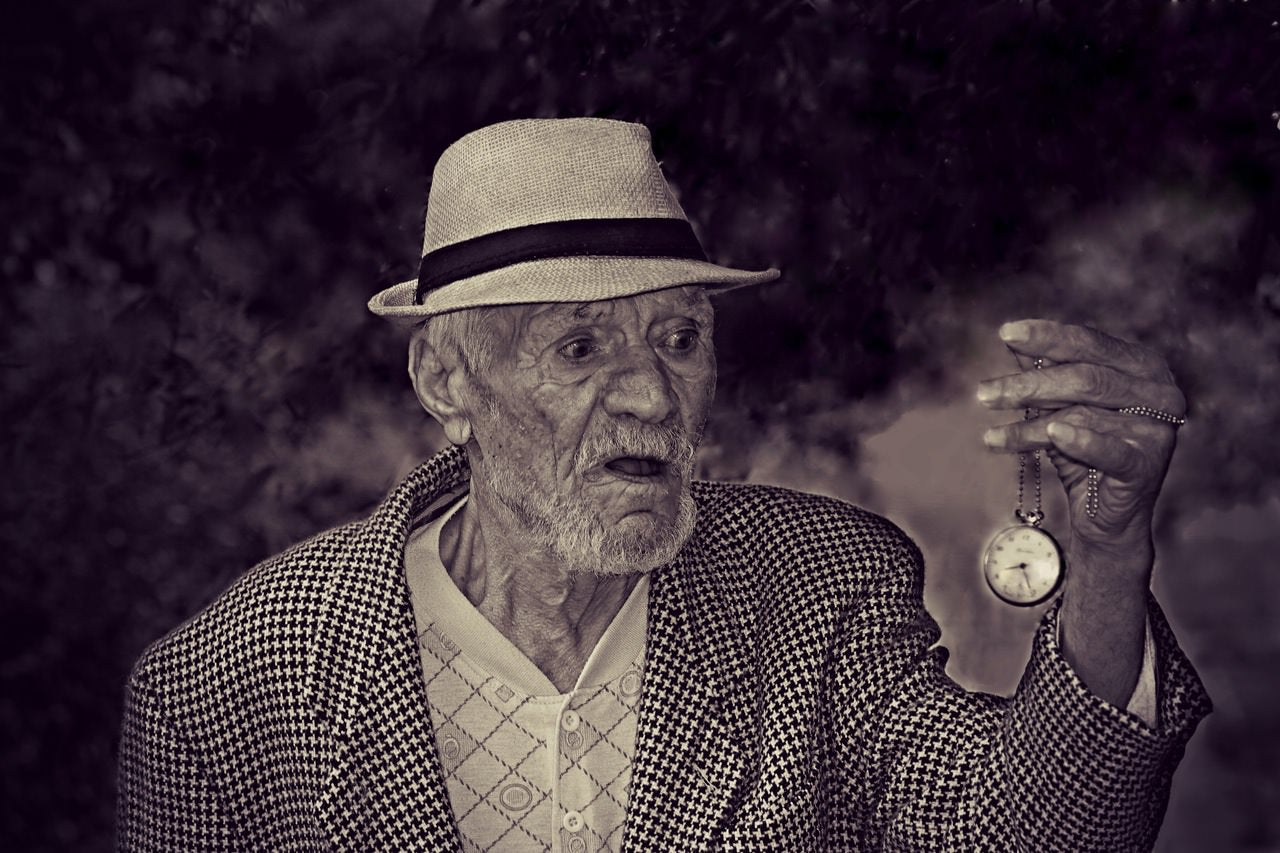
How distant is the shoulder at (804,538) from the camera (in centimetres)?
265

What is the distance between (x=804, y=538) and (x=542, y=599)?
1.64 feet

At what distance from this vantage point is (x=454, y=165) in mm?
2641

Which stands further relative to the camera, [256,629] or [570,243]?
[256,629]

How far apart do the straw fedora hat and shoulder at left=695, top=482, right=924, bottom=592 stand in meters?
0.45

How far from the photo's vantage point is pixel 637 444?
8.16ft

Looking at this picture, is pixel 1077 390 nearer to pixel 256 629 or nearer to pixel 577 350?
pixel 577 350

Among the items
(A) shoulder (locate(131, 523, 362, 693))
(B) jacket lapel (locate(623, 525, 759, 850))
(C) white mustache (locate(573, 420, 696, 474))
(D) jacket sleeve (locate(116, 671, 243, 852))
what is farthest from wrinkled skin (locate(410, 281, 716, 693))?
(D) jacket sleeve (locate(116, 671, 243, 852))

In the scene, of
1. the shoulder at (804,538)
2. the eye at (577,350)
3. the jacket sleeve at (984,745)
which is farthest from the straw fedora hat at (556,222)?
the jacket sleeve at (984,745)

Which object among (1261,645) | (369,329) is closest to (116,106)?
(369,329)

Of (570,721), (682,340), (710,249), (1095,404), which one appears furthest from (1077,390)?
(710,249)

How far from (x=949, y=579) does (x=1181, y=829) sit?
889 mm

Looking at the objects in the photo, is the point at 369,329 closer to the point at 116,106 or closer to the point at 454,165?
the point at 116,106

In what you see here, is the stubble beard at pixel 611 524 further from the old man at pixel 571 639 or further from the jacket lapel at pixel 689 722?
the jacket lapel at pixel 689 722

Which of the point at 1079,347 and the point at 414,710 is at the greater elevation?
the point at 1079,347
